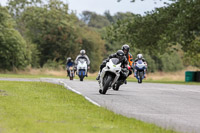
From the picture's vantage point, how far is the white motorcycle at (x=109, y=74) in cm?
1820

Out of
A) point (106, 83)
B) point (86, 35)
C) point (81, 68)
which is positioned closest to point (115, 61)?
point (106, 83)

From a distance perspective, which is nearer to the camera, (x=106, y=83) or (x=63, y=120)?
(x=63, y=120)

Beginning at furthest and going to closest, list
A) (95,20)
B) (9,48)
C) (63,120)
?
(95,20)
(9,48)
(63,120)

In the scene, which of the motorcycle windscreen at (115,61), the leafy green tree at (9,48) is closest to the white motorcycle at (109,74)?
the motorcycle windscreen at (115,61)

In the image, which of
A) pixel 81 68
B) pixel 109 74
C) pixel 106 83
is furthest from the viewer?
pixel 81 68

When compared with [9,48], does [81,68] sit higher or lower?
lower

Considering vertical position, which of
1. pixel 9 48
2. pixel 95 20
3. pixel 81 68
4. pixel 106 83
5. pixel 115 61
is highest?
pixel 95 20

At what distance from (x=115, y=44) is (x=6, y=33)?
44836 millimetres

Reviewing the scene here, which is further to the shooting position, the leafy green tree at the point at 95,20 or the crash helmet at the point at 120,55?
the leafy green tree at the point at 95,20

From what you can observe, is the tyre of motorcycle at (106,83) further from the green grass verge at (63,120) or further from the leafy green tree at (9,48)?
the leafy green tree at (9,48)

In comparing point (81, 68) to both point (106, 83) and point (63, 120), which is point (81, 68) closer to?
point (106, 83)

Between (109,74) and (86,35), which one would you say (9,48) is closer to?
(86,35)

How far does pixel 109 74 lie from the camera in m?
18.5

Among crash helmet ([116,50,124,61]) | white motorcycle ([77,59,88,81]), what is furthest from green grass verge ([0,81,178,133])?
white motorcycle ([77,59,88,81])
